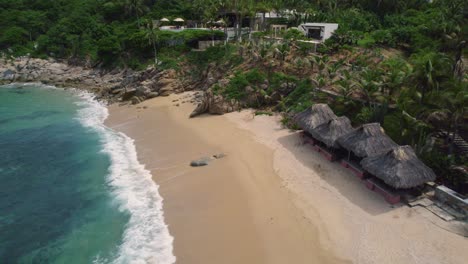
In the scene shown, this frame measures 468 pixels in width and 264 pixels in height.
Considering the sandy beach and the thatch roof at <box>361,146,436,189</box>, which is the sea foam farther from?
the thatch roof at <box>361,146,436,189</box>

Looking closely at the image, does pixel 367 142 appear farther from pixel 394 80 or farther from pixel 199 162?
pixel 199 162

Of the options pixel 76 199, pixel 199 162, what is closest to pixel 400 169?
pixel 199 162

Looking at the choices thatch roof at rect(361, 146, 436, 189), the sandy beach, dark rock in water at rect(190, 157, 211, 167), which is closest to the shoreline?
the sandy beach

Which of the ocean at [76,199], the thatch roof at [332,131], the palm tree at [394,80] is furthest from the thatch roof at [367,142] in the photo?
the ocean at [76,199]

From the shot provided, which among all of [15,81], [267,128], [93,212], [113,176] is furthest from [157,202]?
[15,81]

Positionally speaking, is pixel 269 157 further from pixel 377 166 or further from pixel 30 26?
pixel 30 26

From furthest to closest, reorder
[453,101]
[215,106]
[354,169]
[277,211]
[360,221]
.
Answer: [215,106] < [354,169] < [453,101] < [277,211] < [360,221]

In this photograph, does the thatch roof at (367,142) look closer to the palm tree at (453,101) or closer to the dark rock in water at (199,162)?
the palm tree at (453,101)
